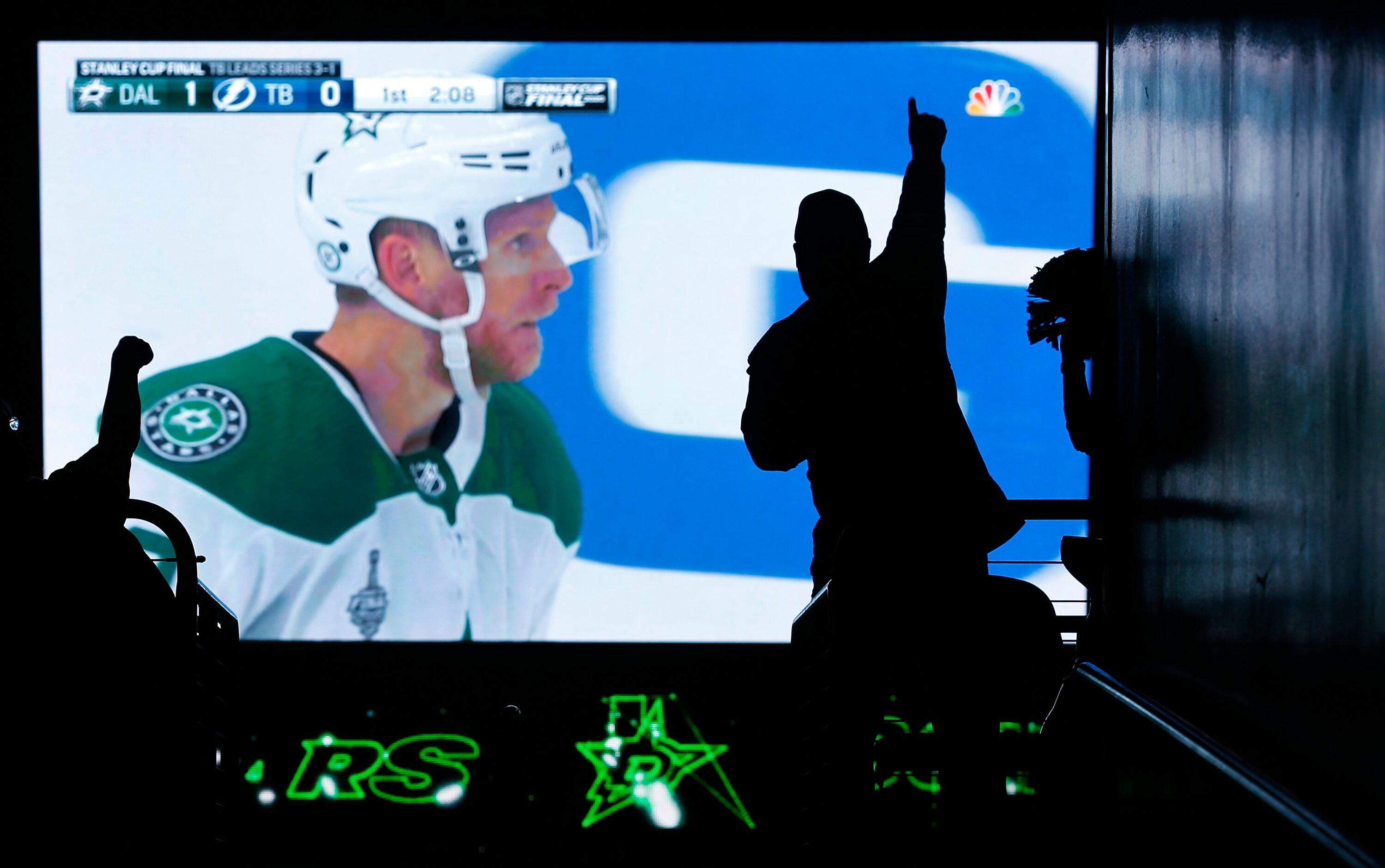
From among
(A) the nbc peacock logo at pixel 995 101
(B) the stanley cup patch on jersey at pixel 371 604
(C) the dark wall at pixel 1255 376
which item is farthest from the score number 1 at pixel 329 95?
(C) the dark wall at pixel 1255 376

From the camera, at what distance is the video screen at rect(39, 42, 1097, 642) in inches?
155

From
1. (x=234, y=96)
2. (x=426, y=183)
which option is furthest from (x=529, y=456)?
(x=234, y=96)

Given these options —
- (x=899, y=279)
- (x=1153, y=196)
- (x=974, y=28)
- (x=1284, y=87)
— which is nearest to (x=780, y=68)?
(x=974, y=28)

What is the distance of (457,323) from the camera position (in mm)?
3963

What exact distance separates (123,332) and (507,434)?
1.34 meters

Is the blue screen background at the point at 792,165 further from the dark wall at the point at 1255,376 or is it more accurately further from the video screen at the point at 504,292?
the dark wall at the point at 1255,376

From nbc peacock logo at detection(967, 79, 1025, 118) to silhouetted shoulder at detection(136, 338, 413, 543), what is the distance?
7.58 ft

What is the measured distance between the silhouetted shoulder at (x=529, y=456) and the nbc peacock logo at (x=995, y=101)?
1787mm

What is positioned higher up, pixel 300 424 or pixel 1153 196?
pixel 1153 196

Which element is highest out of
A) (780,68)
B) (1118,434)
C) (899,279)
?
(780,68)

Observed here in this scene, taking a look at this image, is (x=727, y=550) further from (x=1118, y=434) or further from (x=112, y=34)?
(x=112, y=34)

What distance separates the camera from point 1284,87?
46.3 inches

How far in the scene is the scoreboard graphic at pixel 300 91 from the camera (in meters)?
3.93

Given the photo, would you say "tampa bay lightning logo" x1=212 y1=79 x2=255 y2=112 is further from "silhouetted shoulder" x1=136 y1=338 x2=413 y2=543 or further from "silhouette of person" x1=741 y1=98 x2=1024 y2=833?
"silhouette of person" x1=741 y1=98 x2=1024 y2=833
